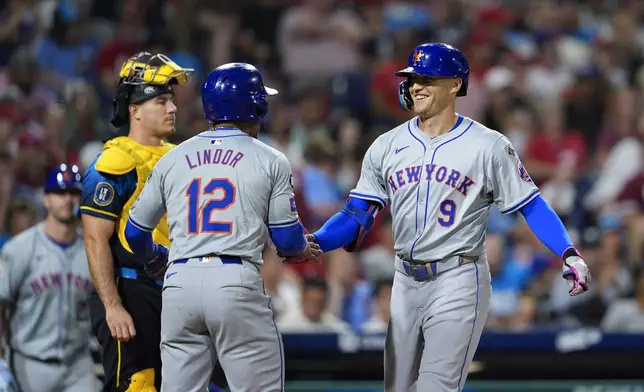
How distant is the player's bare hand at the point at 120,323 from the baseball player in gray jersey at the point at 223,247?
560mm

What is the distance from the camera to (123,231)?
18.4 feet

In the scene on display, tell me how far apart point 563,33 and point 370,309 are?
5.24 metres

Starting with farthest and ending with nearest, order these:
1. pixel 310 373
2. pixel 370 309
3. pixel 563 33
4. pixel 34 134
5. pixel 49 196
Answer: pixel 563 33 → pixel 34 134 → pixel 370 309 → pixel 310 373 → pixel 49 196

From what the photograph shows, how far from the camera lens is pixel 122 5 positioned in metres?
12.7

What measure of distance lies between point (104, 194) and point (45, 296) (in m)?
1.54

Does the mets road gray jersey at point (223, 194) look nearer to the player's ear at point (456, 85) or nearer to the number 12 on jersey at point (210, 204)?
the number 12 on jersey at point (210, 204)

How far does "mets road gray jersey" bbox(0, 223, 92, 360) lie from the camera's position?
6.76 meters

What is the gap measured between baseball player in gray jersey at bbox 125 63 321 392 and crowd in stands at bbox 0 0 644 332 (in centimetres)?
370

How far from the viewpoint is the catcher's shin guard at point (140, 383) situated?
549 cm

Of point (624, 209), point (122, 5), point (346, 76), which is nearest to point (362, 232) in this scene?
point (624, 209)

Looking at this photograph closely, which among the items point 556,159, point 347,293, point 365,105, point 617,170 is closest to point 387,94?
point 365,105

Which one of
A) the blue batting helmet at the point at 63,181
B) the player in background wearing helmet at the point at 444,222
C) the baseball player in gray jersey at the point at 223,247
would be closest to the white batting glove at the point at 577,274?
the player in background wearing helmet at the point at 444,222

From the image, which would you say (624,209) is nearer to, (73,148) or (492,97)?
(492,97)

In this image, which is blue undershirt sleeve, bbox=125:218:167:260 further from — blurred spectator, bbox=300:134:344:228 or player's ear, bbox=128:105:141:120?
blurred spectator, bbox=300:134:344:228
